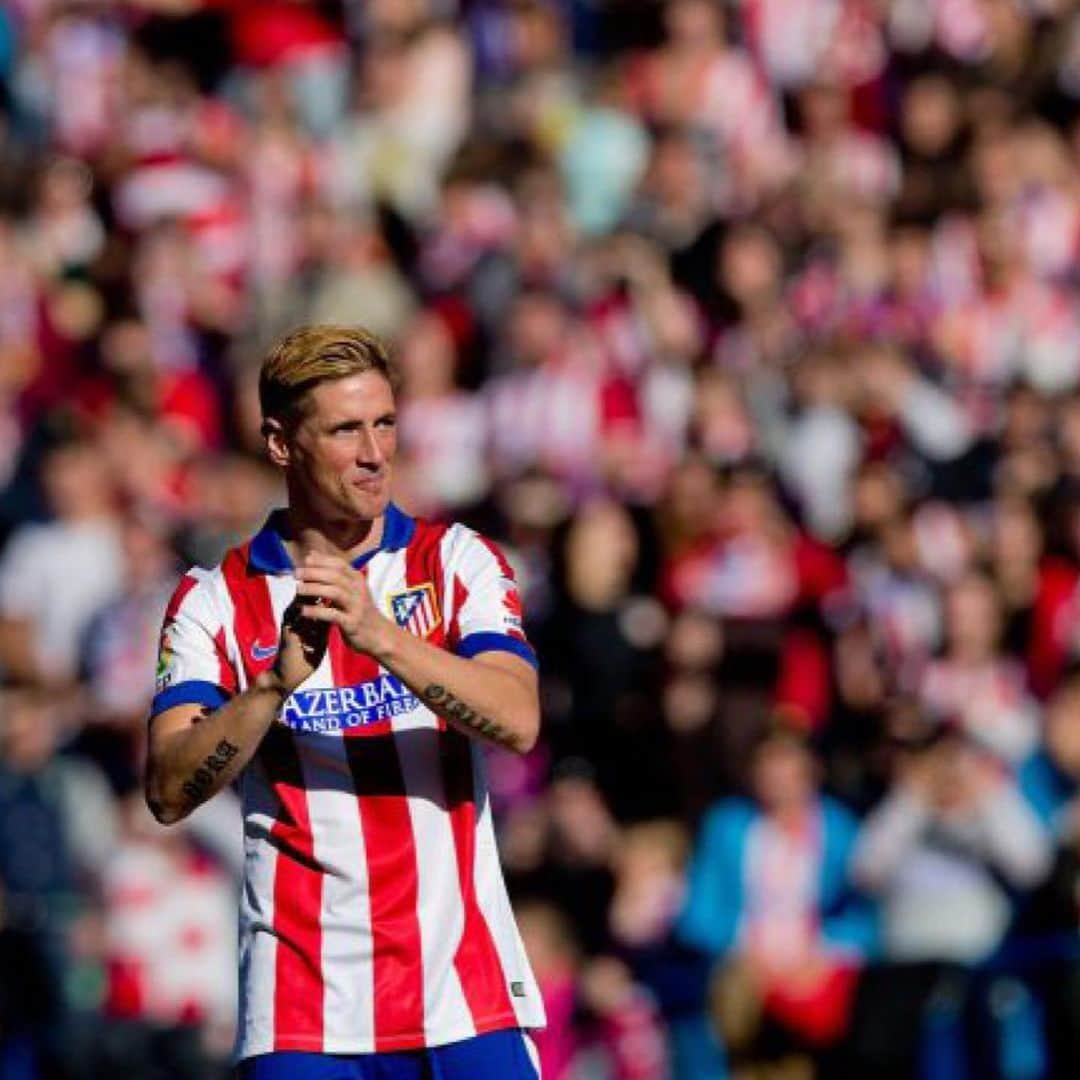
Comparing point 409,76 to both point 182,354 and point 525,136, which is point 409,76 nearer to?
point 525,136

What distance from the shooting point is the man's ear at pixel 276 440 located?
6.54 m

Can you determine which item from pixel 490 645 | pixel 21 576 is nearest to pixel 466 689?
pixel 490 645

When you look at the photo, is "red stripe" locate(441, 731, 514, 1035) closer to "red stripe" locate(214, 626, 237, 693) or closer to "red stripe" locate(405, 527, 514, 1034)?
"red stripe" locate(405, 527, 514, 1034)

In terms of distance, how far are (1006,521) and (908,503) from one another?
0.59m

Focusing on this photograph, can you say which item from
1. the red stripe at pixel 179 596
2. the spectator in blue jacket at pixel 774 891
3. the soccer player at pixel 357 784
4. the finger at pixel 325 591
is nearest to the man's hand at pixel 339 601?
the finger at pixel 325 591

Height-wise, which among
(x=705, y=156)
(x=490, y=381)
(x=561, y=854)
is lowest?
(x=561, y=854)

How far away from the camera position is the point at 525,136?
57.5ft

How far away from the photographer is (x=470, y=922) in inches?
262

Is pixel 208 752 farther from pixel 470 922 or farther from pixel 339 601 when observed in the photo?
pixel 470 922

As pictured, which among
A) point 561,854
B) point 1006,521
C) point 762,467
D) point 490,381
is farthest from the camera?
point 490,381

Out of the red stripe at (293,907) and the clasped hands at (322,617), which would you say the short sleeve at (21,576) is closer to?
the red stripe at (293,907)

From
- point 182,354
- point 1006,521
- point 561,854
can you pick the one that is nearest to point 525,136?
point 182,354

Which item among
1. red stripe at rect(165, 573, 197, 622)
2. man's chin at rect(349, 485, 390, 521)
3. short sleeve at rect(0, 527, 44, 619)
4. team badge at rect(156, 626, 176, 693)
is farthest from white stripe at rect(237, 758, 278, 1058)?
short sleeve at rect(0, 527, 44, 619)

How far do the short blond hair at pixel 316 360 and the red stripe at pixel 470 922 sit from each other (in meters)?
0.75
